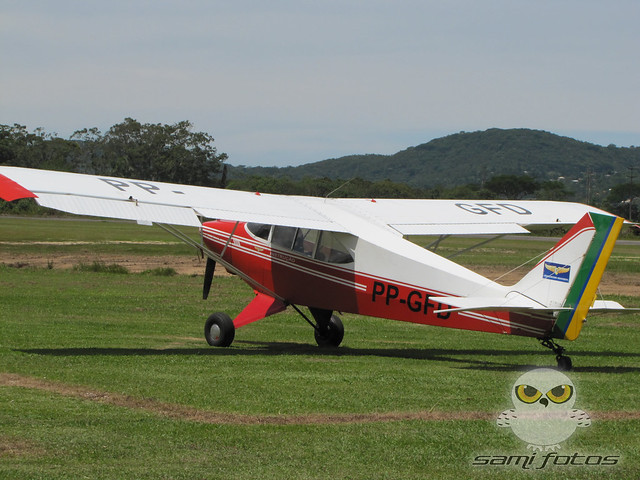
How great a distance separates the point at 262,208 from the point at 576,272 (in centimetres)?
501

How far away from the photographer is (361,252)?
41.0 feet

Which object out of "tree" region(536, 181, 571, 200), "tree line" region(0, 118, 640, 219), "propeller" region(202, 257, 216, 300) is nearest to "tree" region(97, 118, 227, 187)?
"tree line" region(0, 118, 640, 219)

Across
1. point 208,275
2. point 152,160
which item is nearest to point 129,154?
point 152,160

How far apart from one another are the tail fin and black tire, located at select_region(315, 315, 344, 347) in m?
4.36

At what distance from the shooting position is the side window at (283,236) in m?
13.5

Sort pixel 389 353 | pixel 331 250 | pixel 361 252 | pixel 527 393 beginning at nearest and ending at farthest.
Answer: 1. pixel 527 393
2. pixel 361 252
3. pixel 331 250
4. pixel 389 353

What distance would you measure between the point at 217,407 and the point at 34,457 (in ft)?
7.44

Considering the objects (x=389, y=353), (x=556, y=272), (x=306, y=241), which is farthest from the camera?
(x=306, y=241)

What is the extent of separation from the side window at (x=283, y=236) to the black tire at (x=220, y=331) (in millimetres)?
1405

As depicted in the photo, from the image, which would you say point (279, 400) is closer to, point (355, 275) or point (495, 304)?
point (495, 304)

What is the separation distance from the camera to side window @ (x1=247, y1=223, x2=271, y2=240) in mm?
13906

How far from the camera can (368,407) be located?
839cm

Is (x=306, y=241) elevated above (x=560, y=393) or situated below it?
above

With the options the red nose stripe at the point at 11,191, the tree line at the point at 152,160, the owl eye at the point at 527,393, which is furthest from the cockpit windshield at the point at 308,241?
the tree line at the point at 152,160
